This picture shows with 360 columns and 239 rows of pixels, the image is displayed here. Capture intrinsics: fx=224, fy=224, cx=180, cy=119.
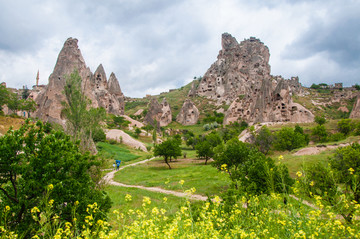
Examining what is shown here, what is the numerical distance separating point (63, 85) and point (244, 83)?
290 feet

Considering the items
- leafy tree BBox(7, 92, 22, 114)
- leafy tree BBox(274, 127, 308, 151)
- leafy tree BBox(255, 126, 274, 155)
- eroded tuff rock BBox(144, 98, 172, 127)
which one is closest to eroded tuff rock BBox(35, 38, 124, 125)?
leafy tree BBox(7, 92, 22, 114)

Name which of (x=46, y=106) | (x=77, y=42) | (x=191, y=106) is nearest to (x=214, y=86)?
(x=191, y=106)

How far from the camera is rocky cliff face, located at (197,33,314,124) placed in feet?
198

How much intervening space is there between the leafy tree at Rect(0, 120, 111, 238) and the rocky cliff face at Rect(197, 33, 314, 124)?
2311 inches

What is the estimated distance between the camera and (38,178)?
5.98m

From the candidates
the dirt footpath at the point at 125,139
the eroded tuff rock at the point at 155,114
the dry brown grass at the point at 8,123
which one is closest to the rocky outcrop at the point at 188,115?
the eroded tuff rock at the point at 155,114

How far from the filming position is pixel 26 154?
6.20 metres

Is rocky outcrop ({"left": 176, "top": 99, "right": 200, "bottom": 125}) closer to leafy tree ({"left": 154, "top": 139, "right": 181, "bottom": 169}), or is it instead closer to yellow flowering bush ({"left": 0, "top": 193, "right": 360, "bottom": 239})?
leafy tree ({"left": 154, "top": 139, "right": 181, "bottom": 169})

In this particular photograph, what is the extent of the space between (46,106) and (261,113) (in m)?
54.7

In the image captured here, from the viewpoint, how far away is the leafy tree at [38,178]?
223 inches

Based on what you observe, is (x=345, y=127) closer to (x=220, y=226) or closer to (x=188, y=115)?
(x=220, y=226)

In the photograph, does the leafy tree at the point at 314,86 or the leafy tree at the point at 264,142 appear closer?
the leafy tree at the point at 264,142

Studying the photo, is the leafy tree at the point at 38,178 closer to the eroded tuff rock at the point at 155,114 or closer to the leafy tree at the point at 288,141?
the leafy tree at the point at 288,141

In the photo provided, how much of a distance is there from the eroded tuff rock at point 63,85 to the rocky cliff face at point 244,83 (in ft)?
143
